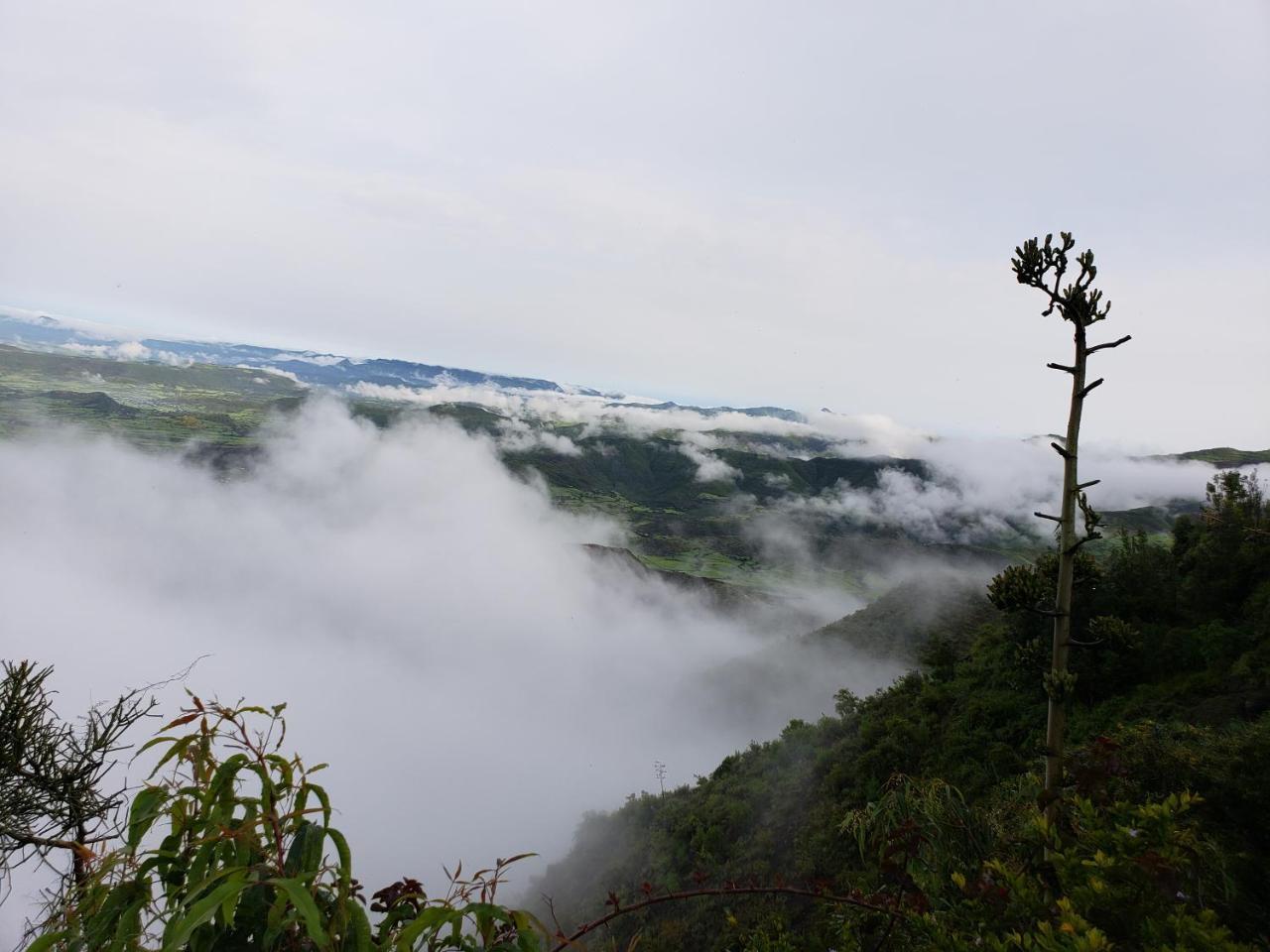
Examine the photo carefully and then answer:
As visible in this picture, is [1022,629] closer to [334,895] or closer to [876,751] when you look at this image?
[876,751]

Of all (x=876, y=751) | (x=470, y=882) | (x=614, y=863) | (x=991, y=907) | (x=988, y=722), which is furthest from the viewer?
(x=614, y=863)

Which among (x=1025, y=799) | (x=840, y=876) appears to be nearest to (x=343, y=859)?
(x=1025, y=799)

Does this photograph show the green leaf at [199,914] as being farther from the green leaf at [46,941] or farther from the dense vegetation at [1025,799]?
the dense vegetation at [1025,799]

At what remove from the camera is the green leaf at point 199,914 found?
1733 millimetres

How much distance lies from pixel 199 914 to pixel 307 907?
0.30 metres

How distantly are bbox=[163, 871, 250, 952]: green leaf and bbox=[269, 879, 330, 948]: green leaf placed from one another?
0.38 ft

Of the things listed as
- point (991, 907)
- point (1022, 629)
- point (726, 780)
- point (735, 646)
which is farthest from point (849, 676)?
point (735, 646)

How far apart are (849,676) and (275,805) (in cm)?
8028

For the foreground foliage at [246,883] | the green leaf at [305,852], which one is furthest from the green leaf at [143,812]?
the green leaf at [305,852]

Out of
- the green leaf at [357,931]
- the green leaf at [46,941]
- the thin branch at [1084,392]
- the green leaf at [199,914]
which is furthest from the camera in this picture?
the thin branch at [1084,392]

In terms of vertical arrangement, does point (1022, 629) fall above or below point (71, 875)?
below

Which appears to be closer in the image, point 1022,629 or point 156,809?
point 156,809

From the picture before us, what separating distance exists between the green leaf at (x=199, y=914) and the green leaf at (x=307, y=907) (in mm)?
115

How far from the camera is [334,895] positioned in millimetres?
2242
